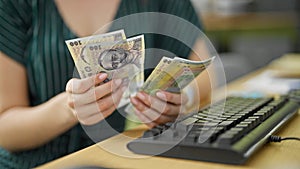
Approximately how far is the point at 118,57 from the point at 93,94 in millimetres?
82

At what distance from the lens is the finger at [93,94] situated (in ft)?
2.95

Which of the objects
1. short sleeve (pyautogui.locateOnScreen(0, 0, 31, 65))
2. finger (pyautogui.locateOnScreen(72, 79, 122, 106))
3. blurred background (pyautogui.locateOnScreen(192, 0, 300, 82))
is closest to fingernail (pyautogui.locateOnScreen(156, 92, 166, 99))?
finger (pyautogui.locateOnScreen(72, 79, 122, 106))

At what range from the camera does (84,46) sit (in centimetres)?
89

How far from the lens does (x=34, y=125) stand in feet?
3.49

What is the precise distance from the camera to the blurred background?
3235 mm

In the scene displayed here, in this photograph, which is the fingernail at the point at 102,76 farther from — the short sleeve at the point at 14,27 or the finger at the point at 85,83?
the short sleeve at the point at 14,27

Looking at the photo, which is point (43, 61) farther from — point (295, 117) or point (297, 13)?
point (297, 13)

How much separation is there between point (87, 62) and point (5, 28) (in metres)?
0.31

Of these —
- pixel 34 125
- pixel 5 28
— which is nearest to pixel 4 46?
pixel 5 28

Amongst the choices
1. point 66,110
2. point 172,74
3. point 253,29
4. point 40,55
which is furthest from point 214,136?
point 253,29

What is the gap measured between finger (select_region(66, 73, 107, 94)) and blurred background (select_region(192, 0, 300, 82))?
2.21 m

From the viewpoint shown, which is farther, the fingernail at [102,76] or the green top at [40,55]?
the green top at [40,55]

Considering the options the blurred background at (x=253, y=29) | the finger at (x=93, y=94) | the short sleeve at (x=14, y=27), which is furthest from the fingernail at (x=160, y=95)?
the blurred background at (x=253, y=29)

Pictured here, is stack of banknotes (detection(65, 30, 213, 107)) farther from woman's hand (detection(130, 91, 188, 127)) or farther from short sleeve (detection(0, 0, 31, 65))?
short sleeve (detection(0, 0, 31, 65))
